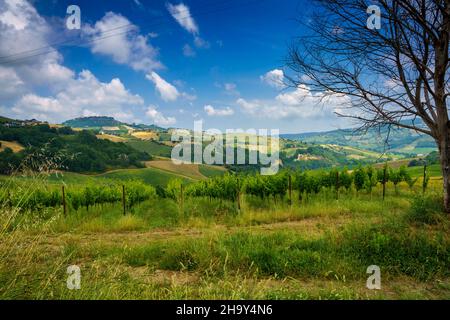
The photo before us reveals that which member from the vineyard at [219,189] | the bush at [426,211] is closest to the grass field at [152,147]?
the vineyard at [219,189]

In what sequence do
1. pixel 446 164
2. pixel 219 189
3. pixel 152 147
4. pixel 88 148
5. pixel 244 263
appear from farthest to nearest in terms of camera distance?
pixel 152 147
pixel 88 148
pixel 219 189
pixel 446 164
pixel 244 263

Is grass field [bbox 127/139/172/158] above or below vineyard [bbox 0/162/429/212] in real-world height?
above

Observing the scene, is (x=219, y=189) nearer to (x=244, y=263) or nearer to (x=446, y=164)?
(x=244, y=263)

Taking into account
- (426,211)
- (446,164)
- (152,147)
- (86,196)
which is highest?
(152,147)

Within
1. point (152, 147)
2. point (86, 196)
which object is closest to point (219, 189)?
point (86, 196)

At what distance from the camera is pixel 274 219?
11.4 metres

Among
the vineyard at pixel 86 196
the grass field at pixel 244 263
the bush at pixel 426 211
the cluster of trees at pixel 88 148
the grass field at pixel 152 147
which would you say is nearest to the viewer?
the grass field at pixel 244 263

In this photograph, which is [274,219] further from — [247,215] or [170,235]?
[170,235]

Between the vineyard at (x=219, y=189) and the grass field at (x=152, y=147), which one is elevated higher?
the grass field at (x=152, y=147)

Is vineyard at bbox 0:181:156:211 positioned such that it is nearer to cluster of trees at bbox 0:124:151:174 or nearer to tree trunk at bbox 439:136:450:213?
tree trunk at bbox 439:136:450:213

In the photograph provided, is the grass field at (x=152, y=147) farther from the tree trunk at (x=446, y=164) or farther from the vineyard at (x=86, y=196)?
the tree trunk at (x=446, y=164)

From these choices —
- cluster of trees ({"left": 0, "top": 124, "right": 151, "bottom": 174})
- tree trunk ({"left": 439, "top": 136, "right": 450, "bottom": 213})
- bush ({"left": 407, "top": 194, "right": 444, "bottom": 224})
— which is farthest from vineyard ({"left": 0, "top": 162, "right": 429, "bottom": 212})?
cluster of trees ({"left": 0, "top": 124, "right": 151, "bottom": 174})

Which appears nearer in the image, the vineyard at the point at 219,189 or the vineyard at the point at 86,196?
the vineyard at the point at 86,196
